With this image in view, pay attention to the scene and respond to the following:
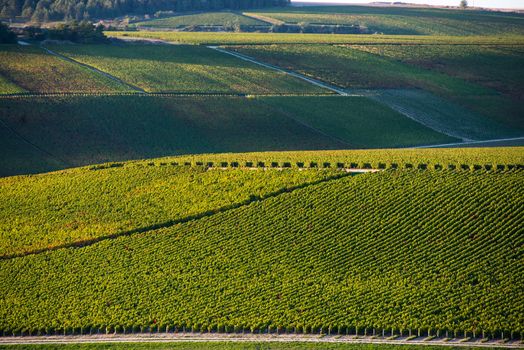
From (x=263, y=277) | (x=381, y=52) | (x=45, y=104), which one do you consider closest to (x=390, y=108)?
(x=381, y=52)

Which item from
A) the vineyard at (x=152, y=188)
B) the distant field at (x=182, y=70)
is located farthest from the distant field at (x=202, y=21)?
the vineyard at (x=152, y=188)

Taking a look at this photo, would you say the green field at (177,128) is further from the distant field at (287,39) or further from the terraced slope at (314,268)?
the distant field at (287,39)

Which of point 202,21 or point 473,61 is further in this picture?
point 202,21

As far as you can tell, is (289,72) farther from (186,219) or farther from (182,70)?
(186,219)

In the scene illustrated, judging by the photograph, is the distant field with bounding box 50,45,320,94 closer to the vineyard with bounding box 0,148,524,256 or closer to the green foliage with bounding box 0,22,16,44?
the green foliage with bounding box 0,22,16,44

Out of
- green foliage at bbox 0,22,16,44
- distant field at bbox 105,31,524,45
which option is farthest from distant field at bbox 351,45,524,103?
green foliage at bbox 0,22,16,44

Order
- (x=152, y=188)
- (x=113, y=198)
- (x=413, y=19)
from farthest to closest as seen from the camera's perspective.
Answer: (x=413, y=19)
(x=152, y=188)
(x=113, y=198)

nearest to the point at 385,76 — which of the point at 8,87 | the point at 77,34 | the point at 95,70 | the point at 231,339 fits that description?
the point at 95,70
